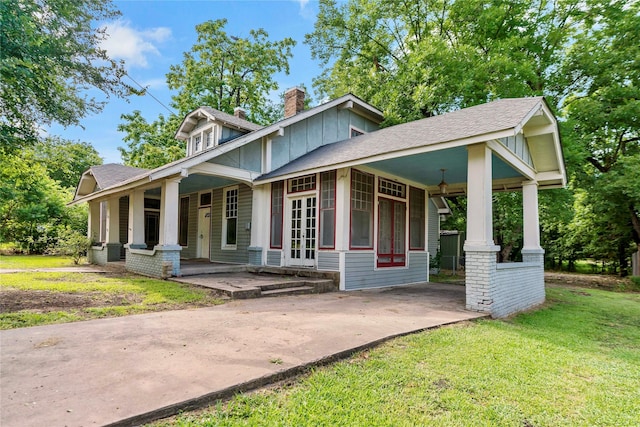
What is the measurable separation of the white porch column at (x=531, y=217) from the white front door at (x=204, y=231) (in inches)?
413

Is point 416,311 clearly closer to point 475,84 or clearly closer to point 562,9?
point 475,84

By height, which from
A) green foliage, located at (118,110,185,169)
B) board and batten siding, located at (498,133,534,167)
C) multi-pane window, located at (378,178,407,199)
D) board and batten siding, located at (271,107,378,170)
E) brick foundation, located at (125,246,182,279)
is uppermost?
green foliage, located at (118,110,185,169)

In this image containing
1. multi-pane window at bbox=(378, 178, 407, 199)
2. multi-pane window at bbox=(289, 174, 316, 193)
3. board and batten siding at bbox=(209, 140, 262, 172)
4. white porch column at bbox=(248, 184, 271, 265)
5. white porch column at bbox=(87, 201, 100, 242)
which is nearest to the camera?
multi-pane window at bbox=(289, 174, 316, 193)

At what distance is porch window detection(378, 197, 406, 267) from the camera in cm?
→ 954

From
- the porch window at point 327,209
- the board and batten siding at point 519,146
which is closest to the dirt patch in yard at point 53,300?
the porch window at point 327,209

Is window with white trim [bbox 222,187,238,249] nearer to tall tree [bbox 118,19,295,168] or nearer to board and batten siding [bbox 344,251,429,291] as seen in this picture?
board and batten siding [bbox 344,251,429,291]

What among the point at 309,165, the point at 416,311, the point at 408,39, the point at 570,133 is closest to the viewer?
the point at 416,311

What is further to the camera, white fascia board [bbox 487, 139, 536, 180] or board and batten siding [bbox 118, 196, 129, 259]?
board and batten siding [bbox 118, 196, 129, 259]

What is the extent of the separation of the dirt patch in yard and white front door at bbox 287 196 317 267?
13.7ft

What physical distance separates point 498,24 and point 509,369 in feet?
51.3

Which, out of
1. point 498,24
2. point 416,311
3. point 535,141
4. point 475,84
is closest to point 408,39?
point 498,24

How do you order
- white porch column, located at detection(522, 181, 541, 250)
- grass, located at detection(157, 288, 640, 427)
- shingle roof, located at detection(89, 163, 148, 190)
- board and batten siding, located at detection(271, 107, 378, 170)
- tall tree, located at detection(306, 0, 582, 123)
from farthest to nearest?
1. shingle roof, located at detection(89, 163, 148, 190)
2. tall tree, located at detection(306, 0, 582, 123)
3. board and batten siding, located at detection(271, 107, 378, 170)
4. white porch column, located at detection(522, 181, 541, 250)
5. grass, located at detection(157, 288, 640, 427)

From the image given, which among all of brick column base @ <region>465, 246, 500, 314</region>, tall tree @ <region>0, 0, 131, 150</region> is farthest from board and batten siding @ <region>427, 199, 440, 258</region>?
tall tree @ <region>0, 0, 131, 150</region>

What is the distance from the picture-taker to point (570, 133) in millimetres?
12773
